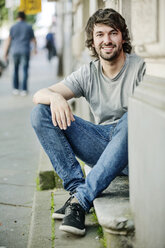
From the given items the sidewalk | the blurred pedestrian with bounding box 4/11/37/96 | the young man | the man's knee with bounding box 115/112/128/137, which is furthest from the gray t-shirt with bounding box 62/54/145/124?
the blurred pedestrian with bounding box 4/11/37/96

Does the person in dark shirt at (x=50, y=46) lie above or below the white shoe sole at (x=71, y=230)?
above

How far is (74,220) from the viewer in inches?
111

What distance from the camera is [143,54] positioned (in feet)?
8.29

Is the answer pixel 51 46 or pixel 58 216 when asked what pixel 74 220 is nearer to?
pixel 58 216

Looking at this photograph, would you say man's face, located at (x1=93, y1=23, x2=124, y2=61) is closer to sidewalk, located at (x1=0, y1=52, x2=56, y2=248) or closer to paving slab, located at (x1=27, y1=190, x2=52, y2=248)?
paving slab, located at (x1=27, y1=190, x2=52, y2=248)

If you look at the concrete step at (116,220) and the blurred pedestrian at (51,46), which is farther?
the blurred pedestrian at (51,46)

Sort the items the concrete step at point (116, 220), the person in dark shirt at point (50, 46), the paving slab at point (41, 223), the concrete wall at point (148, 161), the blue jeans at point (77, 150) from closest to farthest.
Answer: the concrete wall at point (148, 161)
the concrete step at point (116, 220)
the blue jeans at point (77, 150)
the paving slab at point (41, 223)
the person in dark shirt at point (50, 46)

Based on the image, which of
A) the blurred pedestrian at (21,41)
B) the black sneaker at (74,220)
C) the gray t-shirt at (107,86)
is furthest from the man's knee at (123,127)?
the blurred pedestrian at (21,41)

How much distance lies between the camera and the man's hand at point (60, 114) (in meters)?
3.04

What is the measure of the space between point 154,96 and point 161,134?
0.75ft

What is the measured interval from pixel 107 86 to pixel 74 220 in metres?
1.00

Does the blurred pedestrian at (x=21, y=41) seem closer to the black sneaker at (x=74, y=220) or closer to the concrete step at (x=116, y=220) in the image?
the black sneaker at (x=74, y=220)

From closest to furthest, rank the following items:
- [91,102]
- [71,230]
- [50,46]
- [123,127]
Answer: [123,127] < [71,230] < [91,102] < [50,46]

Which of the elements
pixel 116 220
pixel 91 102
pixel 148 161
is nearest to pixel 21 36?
pixel 91 102
